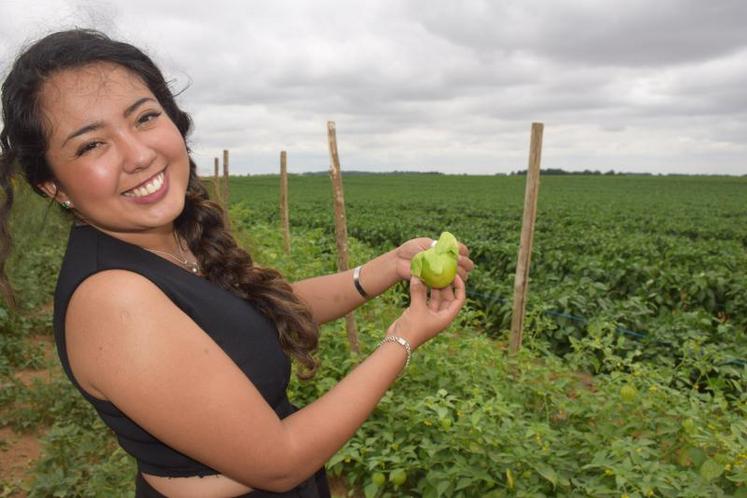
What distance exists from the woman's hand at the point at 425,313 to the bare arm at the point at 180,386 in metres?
0.33

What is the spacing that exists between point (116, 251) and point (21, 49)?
1.93ft

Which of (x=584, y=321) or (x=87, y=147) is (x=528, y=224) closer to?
(x=584, y=321)

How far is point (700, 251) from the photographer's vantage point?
1067 cm

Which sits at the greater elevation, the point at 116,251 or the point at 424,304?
the point at 116,251

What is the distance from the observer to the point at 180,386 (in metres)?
1.21

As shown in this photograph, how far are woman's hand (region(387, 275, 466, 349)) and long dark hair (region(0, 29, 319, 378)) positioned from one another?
1.01 feet

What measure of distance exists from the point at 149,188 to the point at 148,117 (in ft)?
0.59

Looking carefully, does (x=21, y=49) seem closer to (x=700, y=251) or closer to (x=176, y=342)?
(x=176, y=342)

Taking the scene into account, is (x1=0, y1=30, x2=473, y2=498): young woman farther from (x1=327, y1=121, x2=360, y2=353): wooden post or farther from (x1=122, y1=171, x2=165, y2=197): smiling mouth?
(x1=327, y1=121, x2=360, y2=353): wooden post

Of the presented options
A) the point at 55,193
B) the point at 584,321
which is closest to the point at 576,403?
the point at 55,193

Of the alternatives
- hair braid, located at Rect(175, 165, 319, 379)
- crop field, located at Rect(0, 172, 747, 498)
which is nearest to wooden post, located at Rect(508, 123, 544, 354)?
crop field, located at Rect(0, 172, 747, 498)

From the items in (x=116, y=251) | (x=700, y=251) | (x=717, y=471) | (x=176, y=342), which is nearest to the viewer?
(x=176, y=342)

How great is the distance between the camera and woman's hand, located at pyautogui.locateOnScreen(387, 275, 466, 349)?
1586 millimetres

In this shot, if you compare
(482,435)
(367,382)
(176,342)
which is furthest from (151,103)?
(482,435)
